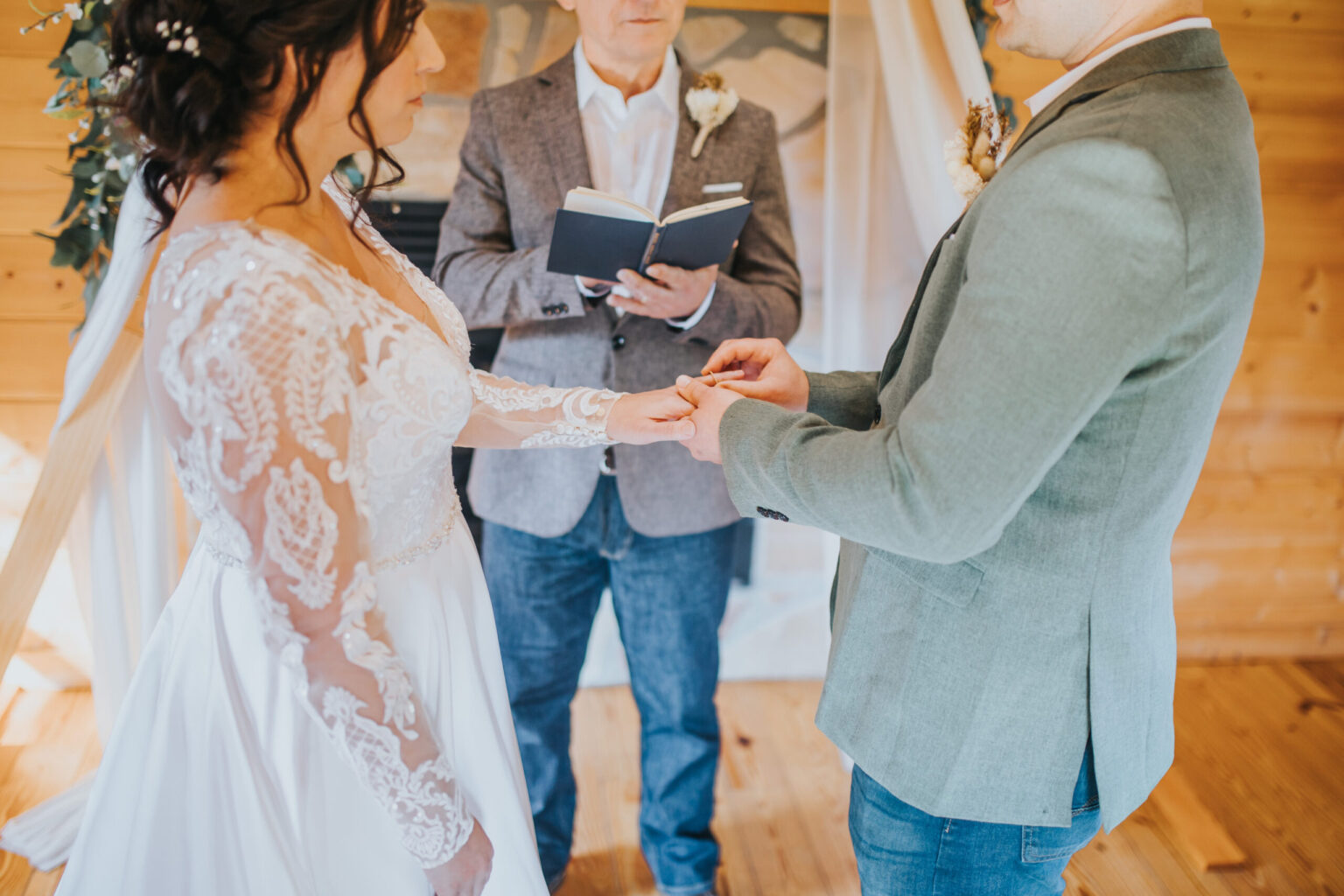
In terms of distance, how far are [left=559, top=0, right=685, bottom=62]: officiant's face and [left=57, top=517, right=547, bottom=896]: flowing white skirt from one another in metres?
1.08

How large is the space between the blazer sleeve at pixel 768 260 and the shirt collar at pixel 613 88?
0.20 m

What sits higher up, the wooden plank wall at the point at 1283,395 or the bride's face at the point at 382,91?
the bride's face at the point at 382,91

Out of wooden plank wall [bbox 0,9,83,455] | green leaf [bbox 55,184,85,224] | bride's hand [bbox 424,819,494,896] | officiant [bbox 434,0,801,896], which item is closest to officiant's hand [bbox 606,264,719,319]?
officiant [bbox 434,0,801,896]

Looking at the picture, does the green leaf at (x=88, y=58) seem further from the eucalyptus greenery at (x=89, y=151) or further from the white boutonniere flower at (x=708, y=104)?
the white boutonniere flower at (x=708, y=104)

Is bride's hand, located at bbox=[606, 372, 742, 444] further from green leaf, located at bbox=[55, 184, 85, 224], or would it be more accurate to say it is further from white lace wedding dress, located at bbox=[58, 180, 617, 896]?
green leaf, located at bbox=[55, 184, 85, 224]

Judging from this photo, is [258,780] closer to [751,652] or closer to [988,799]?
[988,799]

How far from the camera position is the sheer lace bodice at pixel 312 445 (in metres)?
0.91

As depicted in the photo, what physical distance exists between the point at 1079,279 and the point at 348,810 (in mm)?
998

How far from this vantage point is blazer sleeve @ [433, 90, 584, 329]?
68.2 inches

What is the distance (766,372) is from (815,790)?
4.55 ft

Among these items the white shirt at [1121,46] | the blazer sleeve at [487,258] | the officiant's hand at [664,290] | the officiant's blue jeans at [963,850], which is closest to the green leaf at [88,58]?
the blazer sleeve at [487,258]

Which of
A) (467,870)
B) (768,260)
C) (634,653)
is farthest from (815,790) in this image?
(467,870)

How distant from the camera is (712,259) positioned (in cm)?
170

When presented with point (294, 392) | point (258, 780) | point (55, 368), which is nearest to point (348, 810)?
point (258, 780)
